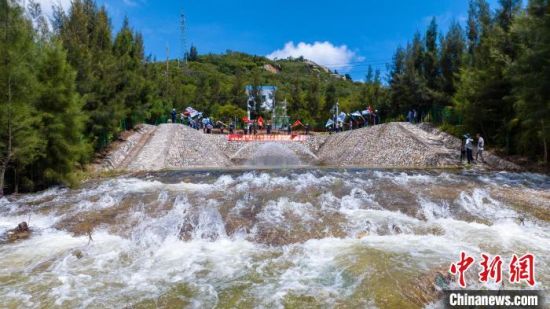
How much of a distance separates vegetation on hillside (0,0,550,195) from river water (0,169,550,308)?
2490 millimetres

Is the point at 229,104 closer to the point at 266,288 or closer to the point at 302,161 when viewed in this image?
the point at 302,161

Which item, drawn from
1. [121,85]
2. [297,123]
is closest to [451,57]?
[297,123]

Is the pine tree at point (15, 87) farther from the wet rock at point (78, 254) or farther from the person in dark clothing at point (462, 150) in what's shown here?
the person in dark clothing at point (462, 150)

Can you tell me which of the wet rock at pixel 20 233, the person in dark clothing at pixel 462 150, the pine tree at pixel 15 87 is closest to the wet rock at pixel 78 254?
the wet rock at pixel 20 233

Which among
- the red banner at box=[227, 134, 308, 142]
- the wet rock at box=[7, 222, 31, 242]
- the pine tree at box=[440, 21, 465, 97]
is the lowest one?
the wet rock at box=[7, 222, 31, 242]

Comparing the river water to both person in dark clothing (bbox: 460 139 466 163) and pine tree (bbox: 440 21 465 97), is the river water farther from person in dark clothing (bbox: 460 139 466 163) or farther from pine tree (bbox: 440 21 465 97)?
pine tree (bbox: 440 21 465 97)

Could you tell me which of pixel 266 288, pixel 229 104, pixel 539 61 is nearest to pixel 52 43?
pixel 266 288

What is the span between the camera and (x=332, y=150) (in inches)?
1470

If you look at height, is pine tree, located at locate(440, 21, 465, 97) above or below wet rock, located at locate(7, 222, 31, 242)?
above

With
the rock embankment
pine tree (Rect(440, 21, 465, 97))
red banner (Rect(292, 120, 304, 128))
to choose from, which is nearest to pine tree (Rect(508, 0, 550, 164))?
the rock embankment

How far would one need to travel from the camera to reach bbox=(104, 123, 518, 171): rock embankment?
2415 cm

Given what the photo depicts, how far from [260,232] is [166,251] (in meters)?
2.06

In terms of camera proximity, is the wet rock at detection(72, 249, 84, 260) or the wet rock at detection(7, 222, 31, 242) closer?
the wet rock at detection(72, 249, 84, 260)

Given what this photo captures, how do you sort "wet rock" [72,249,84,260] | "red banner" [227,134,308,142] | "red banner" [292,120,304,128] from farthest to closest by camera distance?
"red banner" [292,120,304,128], "red banner" [227,134,308,142], "wet rock" [72,249,84,260]
